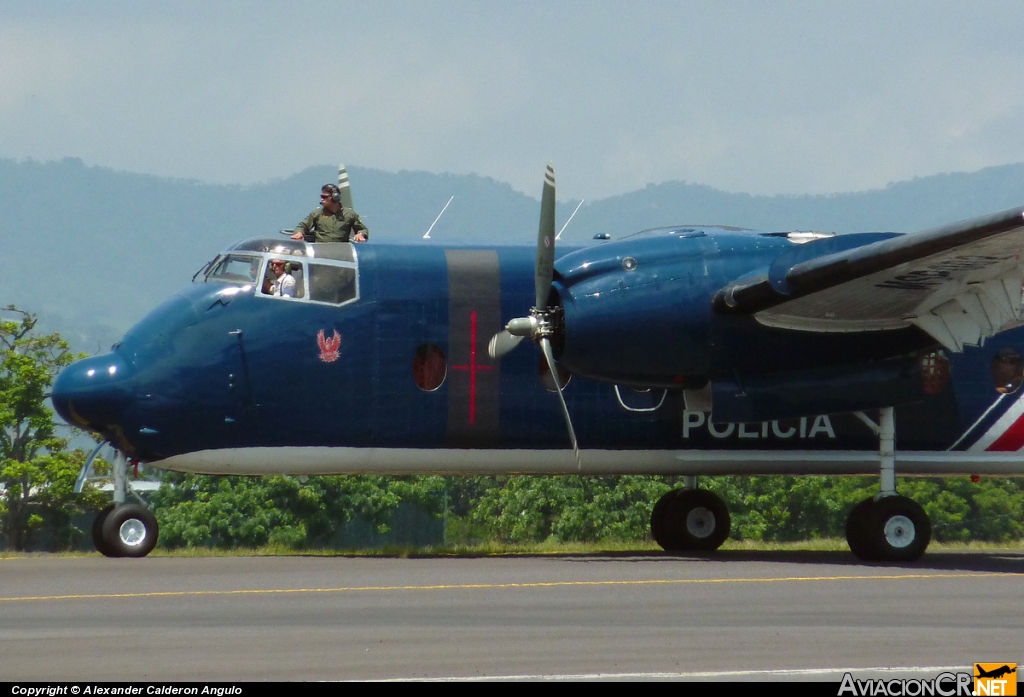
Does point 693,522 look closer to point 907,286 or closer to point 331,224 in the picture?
point 907,286

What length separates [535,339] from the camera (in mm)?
17156

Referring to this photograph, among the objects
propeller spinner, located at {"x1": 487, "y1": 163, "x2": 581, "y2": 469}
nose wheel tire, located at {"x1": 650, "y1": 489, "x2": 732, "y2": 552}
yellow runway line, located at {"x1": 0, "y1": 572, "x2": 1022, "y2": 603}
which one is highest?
propeller spinner, located at {"x1": 487, "y1": 163, "x2": 581, "y2": 469}

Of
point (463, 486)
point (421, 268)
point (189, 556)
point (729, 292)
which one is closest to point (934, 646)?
point (729, 292)

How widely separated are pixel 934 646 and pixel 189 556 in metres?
12.7

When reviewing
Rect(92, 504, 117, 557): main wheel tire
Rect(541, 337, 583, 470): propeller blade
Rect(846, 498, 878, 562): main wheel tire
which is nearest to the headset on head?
Rect(541, 337, 583, 470): propeller blade

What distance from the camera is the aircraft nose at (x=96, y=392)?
17.5 metres

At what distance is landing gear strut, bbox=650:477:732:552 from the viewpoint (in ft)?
69.8

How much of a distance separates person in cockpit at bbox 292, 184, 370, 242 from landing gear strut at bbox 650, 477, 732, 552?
21.6 feet

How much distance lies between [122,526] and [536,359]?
237 inches

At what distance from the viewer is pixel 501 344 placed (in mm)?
18141

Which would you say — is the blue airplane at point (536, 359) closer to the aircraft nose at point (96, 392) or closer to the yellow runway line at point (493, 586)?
the aircraft nose at point (96, 392)

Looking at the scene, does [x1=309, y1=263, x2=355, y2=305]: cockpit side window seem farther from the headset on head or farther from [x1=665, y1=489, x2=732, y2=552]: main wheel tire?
[x1=665, y1=489, x2=732, y2=552]: main wheel tire

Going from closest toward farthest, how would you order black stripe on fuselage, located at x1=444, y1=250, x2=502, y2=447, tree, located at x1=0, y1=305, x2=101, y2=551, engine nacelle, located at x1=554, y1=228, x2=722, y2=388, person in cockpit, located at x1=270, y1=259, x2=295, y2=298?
engine nacelle, located at x1=554, y1=228, x2=722, y2=388, person in cockpit, located at x1=270, y1=259, x2=295, y2=298, black stripe on fuselage, located at x1=444, y1=250, x2=502, y2=447, tree, located at x1=0, y1=305, x2=101, y2=551

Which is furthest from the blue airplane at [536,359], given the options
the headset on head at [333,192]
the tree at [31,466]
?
the tree at [31,466]
